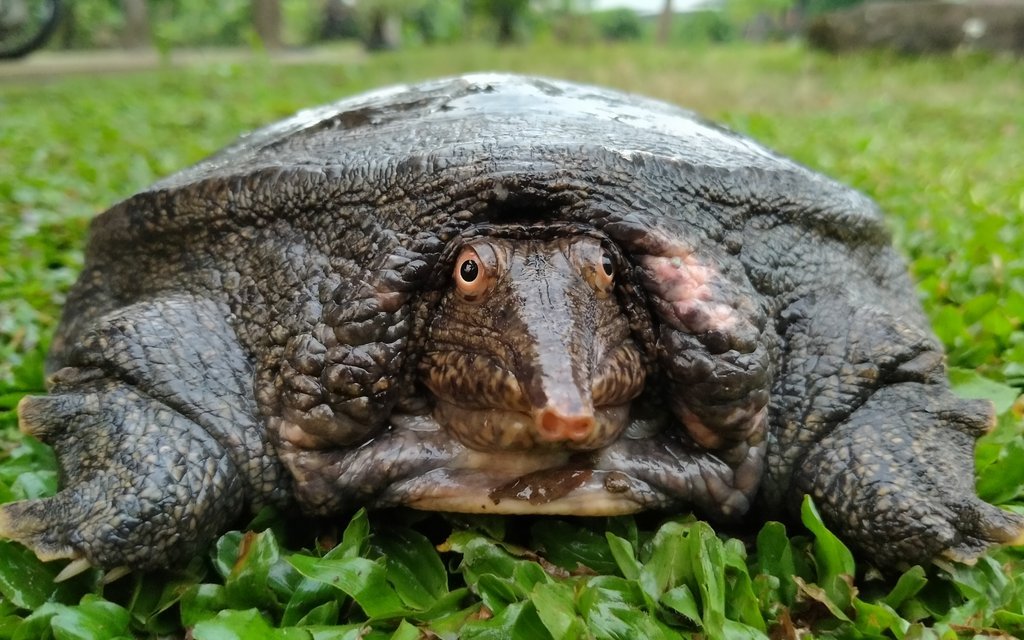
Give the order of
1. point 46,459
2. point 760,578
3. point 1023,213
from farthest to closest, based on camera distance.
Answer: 1. point 1023,213
2. point 46,459
3. point 760,578

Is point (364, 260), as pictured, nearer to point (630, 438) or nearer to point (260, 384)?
point (260, 384)

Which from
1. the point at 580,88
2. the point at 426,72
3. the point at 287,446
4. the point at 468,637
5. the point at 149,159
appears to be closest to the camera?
the point at 468,637

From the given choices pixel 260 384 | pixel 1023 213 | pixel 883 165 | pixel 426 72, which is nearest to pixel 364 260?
pixel 260 384

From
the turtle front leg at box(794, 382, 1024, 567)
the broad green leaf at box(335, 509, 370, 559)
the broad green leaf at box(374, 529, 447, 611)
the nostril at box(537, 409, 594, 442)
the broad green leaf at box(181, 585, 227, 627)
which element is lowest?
the broad green leaf at box(181, 585, 227, 627)

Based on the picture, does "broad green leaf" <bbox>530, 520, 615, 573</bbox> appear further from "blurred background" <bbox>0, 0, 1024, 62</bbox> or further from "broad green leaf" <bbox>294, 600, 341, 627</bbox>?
"blurred background" <bbox>0, 0, 1024, 62</bbox>

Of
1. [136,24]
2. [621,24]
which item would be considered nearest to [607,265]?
[136,24]

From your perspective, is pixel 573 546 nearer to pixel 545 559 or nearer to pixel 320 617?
pixel 545 559

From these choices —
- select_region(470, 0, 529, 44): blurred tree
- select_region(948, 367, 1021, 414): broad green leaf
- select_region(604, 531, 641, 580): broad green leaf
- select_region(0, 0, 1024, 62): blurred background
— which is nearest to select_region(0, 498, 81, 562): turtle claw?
select_region(604, 531, 641, 580): broad green leaf
